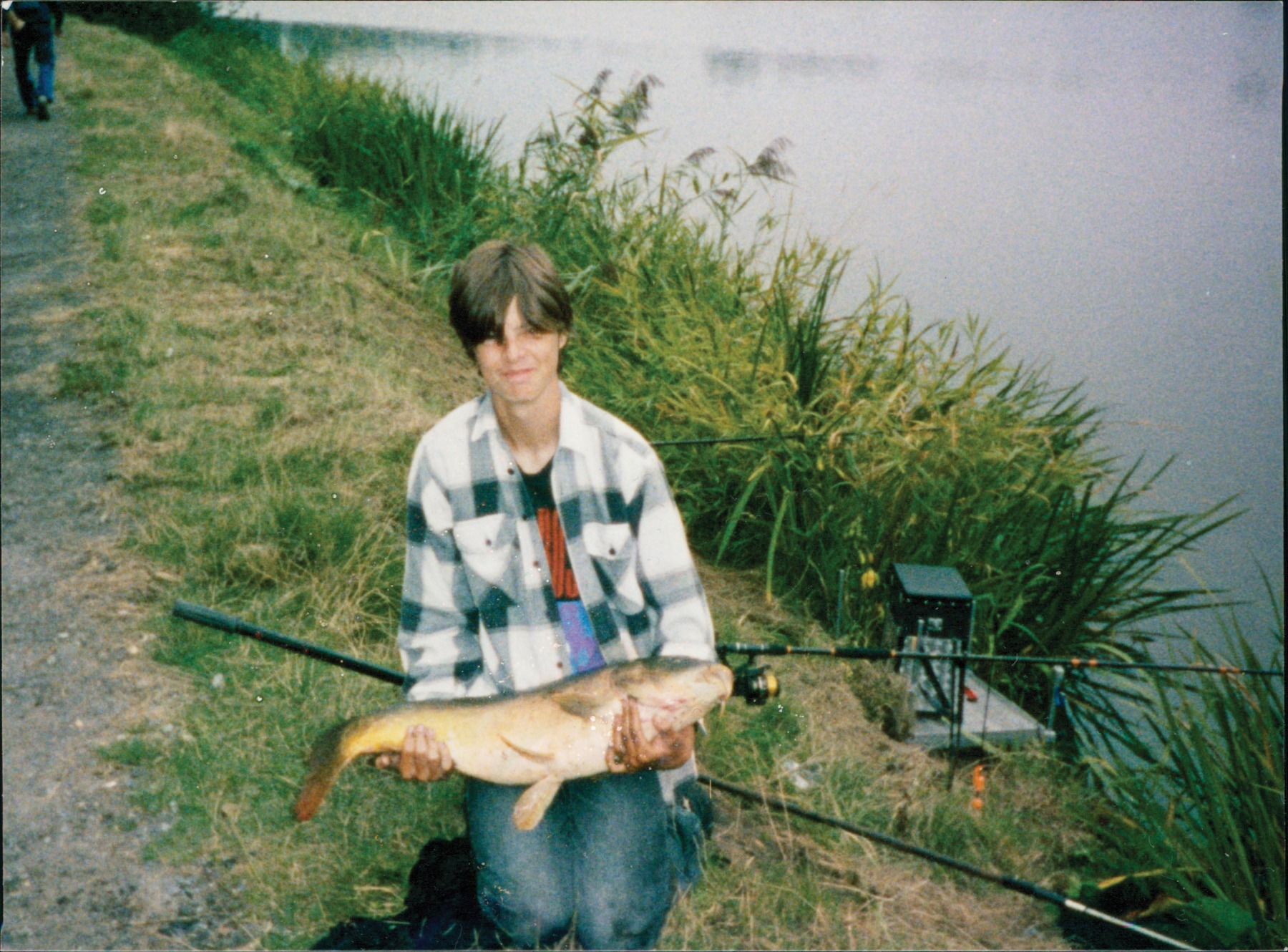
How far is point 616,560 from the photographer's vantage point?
2211 mm

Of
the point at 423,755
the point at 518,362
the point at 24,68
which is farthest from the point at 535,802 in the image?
the point at 24,68

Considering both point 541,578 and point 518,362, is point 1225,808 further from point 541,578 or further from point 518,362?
point 518,362

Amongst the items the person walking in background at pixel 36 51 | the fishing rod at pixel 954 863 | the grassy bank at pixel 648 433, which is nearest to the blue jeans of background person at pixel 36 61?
the person walking in background at pixel 36 51

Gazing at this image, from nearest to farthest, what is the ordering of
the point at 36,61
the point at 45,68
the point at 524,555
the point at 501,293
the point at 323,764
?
the point at 323,764 → the point at 501,293 → the point at 524,555 → the point at 45,68 → the point at 36,61

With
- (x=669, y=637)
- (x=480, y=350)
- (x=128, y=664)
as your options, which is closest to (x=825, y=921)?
(x=669, y=637)

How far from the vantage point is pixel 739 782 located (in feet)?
9.75

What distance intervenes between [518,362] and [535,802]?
940mm

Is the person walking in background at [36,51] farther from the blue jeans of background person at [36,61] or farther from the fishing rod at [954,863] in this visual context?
the fishing rod at [954,863]

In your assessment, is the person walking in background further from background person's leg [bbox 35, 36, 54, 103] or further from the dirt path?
the dirt path

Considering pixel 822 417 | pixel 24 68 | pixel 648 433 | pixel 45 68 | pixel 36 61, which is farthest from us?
pixel 36 61

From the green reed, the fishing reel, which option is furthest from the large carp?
the green reed

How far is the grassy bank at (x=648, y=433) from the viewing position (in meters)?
2.61

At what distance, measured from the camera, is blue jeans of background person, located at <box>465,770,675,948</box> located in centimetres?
223

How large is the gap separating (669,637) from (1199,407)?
3.75m
